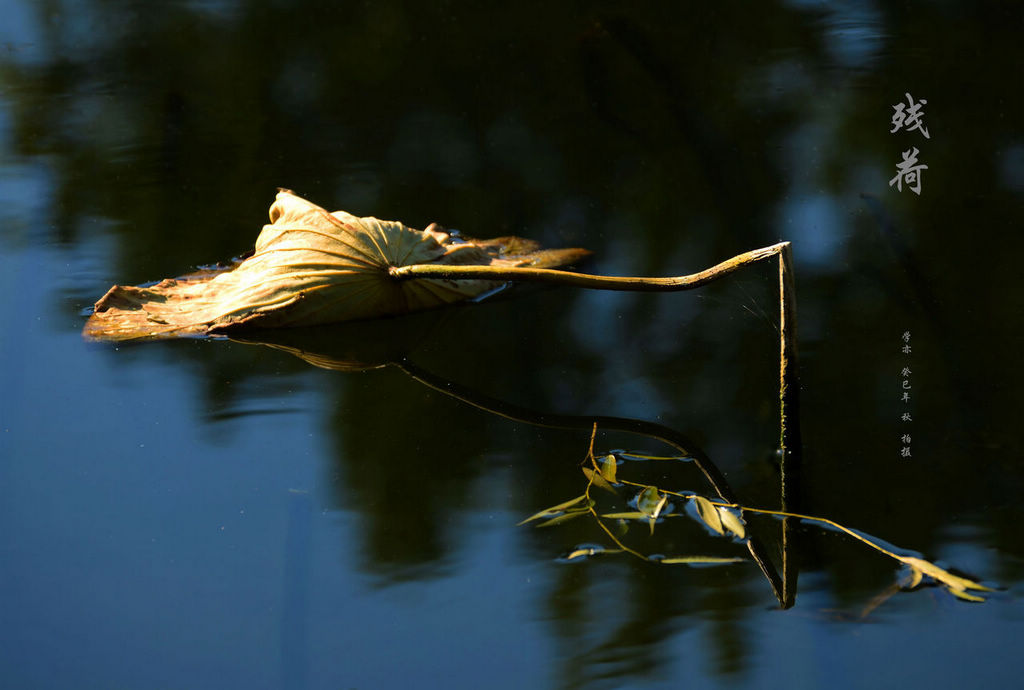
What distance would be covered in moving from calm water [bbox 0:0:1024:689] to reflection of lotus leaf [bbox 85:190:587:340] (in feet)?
0.16

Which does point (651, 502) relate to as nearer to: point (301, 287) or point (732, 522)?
point (732, 522)

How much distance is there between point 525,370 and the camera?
1.84 metres

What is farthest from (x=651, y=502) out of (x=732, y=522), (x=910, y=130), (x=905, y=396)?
(x=910, y=130)

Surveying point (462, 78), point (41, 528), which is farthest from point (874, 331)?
point (462, 78)

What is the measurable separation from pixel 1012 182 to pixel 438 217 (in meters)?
1.29

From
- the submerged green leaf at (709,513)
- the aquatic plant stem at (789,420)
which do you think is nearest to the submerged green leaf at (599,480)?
the submerged green leaf at (709,513)

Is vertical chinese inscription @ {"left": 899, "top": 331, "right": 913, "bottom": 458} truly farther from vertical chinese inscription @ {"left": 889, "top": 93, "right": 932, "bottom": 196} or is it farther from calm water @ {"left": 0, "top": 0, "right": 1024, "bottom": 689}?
vertical chinese inscription @ {"left": 889, "top": 93, "right": 932, "bottom": 196}

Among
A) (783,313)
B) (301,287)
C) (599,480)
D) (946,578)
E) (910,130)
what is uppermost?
(910,130)

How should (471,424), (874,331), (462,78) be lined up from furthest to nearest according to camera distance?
(462,78) < (874,331) < (471,424)

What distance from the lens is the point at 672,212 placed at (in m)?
2.39

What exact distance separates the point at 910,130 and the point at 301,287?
1.62 meters

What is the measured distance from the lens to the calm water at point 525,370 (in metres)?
1.26

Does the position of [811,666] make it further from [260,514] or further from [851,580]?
[260,514]

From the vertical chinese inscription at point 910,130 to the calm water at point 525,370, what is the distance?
0.02 m
